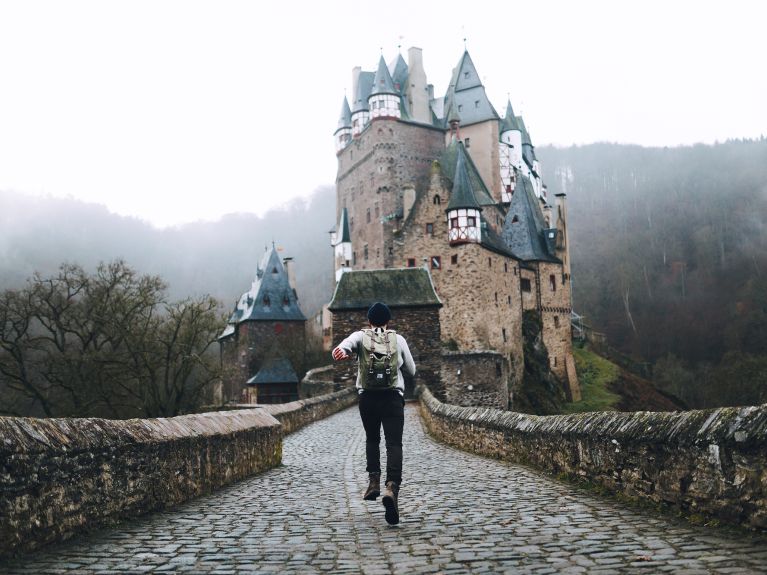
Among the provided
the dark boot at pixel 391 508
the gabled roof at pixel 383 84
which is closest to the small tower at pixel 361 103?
the gabled roof at pixel 383 84

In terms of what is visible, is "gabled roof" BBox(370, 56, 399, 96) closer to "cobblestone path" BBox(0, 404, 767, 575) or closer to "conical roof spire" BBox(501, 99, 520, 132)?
"conical roof spire" BBox(501, 99, 520, 132)

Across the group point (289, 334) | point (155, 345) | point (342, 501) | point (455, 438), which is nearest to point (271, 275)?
point (289, 334)

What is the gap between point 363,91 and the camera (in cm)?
7225

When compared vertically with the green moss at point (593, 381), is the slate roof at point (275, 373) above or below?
above

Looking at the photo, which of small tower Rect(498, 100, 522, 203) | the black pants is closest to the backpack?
the black pants

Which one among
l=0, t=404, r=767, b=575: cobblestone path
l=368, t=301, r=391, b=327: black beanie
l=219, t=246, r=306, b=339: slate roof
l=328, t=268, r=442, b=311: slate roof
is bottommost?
l=0, t=404, r=767, b=575: cobblestone path

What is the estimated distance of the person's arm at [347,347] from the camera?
262 inches

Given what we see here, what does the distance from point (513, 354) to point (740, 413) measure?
47.7m

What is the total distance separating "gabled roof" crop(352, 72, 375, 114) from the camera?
7156 cm

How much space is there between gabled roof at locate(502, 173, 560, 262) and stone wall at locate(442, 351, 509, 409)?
17392 mm

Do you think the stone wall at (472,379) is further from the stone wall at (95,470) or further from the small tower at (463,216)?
the stone wall at (95,470)

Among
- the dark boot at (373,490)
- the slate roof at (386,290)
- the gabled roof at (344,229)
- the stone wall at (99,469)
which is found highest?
the gabled roof at (344,229)

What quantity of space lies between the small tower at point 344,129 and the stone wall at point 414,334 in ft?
138

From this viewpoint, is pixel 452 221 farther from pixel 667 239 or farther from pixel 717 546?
pixel 667 239
